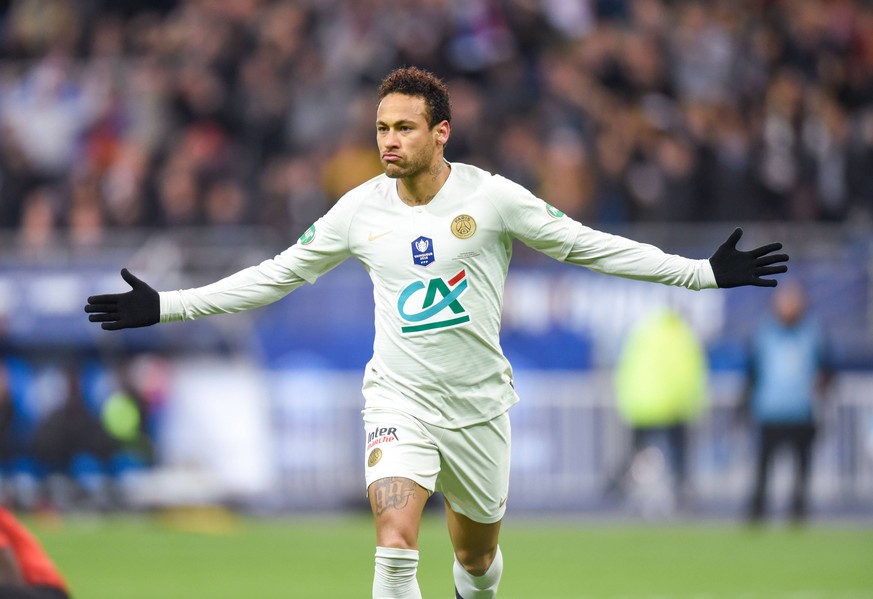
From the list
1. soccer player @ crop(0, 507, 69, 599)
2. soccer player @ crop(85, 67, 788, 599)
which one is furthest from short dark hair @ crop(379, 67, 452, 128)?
soccer player @ crop(0, 507, 69, 599)

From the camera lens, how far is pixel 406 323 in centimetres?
782

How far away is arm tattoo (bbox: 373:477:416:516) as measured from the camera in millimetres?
7438

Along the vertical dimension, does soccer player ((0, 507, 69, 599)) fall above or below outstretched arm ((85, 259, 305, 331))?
below

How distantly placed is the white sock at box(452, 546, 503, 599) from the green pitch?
2964 mm

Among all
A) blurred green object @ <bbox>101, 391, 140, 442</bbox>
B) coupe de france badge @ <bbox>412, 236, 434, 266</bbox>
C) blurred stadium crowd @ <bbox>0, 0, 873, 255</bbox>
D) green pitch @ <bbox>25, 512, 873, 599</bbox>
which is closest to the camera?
coupe de france badge @ <bbox>412, 236, 434, 266</bbox>

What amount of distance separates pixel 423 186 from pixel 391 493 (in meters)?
1.50

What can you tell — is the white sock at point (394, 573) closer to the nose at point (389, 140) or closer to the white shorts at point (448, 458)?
the white shorts at point (448, 458)

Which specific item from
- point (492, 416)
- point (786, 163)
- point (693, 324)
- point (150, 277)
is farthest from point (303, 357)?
point (492, 416)

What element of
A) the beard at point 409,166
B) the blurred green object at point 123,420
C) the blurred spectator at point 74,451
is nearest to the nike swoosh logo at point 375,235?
the beard at point 409,166

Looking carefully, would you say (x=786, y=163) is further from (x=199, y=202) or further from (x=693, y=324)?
(x=199, y=202)

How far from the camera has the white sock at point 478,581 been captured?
8.47m

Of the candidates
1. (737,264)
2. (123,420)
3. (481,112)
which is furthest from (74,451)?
(737,264)

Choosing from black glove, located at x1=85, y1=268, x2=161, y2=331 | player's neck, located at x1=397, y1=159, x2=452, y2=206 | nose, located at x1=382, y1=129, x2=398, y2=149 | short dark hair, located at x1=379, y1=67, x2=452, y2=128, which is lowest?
black glove, located at x1=85, y1=268, x2=161, y2=331

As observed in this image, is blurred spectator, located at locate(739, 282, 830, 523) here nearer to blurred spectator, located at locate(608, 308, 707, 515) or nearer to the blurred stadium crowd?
blurred spectator, located at locate(608, 308, 707, 515)
